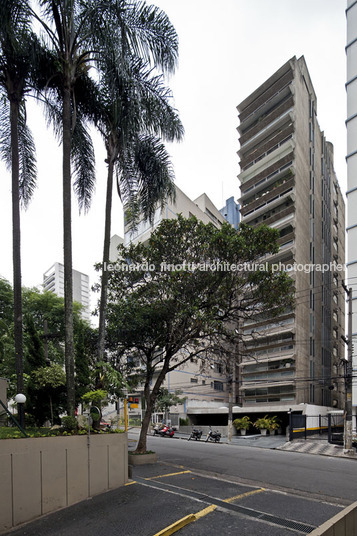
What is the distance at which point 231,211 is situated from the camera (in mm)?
69125

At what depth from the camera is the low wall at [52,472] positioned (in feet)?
25.5

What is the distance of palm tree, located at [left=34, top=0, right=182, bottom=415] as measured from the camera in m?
11.9

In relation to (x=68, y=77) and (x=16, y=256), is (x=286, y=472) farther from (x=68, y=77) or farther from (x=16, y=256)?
(x=68, y=77)

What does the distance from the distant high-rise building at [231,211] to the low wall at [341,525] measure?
6492 centimetres

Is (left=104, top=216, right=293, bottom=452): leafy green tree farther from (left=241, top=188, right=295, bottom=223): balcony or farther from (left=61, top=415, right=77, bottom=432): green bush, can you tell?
(left=241, top=188, right=295, bottom=223): balcony

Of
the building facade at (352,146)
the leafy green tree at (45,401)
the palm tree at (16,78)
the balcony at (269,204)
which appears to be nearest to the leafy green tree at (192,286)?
the leafy green tree at (45,401)

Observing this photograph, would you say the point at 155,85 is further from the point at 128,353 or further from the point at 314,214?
the point at 314,214

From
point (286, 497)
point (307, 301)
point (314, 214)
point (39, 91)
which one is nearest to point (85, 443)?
point (286, 497)

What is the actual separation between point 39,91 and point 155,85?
12.8 feet

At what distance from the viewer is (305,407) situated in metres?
36.2

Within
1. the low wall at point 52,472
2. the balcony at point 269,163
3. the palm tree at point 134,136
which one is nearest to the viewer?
the low wall at point 52,472

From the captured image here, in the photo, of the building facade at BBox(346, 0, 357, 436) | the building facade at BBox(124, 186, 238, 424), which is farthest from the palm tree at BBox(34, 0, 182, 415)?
the building facade at BBox(124, 186, 238, 424)

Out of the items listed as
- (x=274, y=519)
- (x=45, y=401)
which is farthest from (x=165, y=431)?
(x=274, y=519)

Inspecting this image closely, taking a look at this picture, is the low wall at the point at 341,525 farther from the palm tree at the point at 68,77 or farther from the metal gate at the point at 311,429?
the metal gate at the point at 311,429
